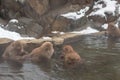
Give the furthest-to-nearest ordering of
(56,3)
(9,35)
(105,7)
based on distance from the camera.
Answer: (56,3)
(105,7)
(9,35)

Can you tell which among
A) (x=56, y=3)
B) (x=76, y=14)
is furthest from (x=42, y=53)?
(x=56, y=3)

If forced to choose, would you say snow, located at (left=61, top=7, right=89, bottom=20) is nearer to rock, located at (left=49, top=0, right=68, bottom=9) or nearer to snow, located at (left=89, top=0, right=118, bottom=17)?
snow, located at (left=89, top=0, right=118, bottom=17)

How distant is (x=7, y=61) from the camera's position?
1402 centimetres

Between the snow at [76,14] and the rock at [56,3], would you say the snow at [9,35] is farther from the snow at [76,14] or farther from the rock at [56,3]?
the rock at [56,3]

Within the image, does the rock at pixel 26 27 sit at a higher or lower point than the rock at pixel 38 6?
lower

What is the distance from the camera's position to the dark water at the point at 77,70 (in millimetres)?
12008

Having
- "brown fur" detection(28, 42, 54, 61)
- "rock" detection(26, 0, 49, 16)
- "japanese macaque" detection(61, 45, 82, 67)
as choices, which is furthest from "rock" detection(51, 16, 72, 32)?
"japanese macaque" detection(61, 45, 82, 67)

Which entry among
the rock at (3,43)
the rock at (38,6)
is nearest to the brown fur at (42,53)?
the rock at (3,43)

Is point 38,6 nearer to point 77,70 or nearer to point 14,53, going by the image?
point 14,53

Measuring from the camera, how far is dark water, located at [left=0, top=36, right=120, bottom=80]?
1201 cm

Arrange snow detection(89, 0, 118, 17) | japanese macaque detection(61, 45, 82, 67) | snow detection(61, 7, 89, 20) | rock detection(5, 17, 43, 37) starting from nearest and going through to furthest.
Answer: japanese macaque detection(61, 45, 82, 67)
rock detection(5, 17, 43, 37)
snow detection(61, 7, 89, 20)
snow detection(89, 0, 118, 17)

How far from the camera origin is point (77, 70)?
41.8 feet

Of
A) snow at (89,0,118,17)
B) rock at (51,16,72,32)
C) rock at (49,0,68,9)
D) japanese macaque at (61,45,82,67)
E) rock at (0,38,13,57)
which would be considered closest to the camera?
japanese macaque at (61,45,82,67)

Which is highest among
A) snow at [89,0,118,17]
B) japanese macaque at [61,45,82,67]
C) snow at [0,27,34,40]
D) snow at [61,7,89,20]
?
snow at [89,0,118,17]
